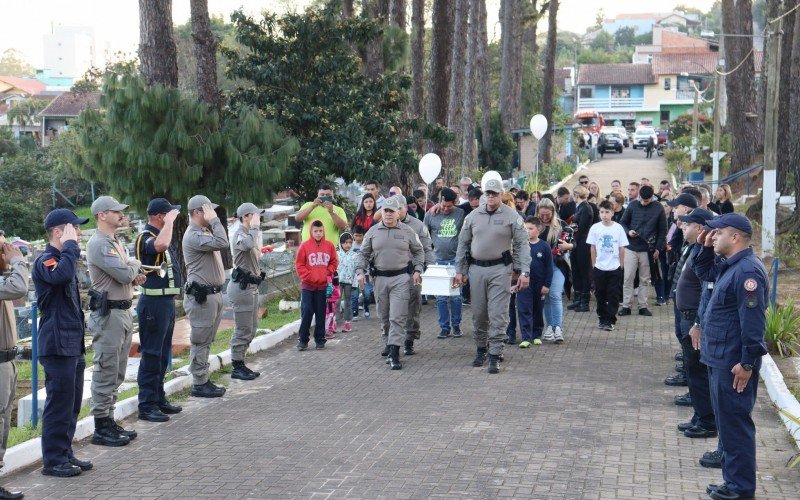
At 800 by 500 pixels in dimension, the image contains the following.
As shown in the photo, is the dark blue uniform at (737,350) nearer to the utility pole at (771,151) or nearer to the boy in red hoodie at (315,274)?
the boy in red hoodie at (315,274)

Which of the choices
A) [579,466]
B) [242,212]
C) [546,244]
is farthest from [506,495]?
[546,244]

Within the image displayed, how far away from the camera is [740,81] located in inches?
1278

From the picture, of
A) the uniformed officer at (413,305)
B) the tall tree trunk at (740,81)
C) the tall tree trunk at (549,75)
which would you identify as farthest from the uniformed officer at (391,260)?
the tall tree trunk at (549,75)

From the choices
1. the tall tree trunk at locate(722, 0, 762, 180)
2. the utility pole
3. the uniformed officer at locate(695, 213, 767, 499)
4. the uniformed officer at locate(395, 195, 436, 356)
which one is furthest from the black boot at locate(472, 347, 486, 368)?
the tall tree trunk at locate(722, 0, 762, 180)

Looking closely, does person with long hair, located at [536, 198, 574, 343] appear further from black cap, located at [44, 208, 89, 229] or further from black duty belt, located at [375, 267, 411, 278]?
black cap, located at [44, 208, 89, 229]

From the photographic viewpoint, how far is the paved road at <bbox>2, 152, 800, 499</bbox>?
23.9ft

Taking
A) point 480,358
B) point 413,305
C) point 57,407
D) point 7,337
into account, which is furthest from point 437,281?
point 7,337

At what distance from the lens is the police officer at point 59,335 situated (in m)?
7.45

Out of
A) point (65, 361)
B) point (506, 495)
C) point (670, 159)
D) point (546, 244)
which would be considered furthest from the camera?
point (670, 159)

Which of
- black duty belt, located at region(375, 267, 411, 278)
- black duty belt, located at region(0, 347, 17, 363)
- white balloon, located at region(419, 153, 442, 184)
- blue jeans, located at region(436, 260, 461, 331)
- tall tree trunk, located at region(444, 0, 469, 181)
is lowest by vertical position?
blue jeans, located at region(436, 260, 461, 331)

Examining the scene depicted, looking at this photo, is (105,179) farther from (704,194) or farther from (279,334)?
(704,194)

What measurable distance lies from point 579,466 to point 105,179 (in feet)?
34.5

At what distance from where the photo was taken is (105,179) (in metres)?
15.8

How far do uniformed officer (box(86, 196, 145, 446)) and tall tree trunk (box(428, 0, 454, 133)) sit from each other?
15.7 meters
